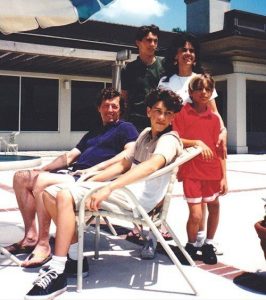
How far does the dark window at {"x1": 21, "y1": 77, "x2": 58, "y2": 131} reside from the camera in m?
13.9

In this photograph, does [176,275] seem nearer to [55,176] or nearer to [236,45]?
[55,176]

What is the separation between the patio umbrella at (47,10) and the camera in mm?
2740

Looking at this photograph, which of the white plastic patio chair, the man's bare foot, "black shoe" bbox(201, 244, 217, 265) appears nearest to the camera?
the white plastic patio chair

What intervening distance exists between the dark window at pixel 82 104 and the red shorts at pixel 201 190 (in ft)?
39.5

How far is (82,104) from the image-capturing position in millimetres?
14984

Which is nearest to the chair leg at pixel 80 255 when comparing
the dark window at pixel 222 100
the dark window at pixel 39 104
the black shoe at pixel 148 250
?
the black shoe at pixel 148 250

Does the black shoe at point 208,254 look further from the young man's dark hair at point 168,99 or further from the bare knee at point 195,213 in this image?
the young man's dark hair at point 168,99

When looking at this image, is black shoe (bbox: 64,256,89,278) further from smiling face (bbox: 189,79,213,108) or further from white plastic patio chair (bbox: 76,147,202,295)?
smiling face (bbox: 189,79,213,108)

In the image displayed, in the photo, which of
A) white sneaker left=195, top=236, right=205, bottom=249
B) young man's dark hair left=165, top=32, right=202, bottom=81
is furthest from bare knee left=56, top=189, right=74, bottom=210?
young man's dark hair left=165, top=32, right=202, bottom=81

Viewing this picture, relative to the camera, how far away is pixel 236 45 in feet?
42.4

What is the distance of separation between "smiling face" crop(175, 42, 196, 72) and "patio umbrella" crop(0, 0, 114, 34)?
0.64 m

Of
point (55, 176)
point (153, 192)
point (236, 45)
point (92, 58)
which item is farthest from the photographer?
point (236, 45)

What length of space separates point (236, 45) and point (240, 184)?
25.0 feet

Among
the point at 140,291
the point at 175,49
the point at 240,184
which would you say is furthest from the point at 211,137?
the point at 240,184
